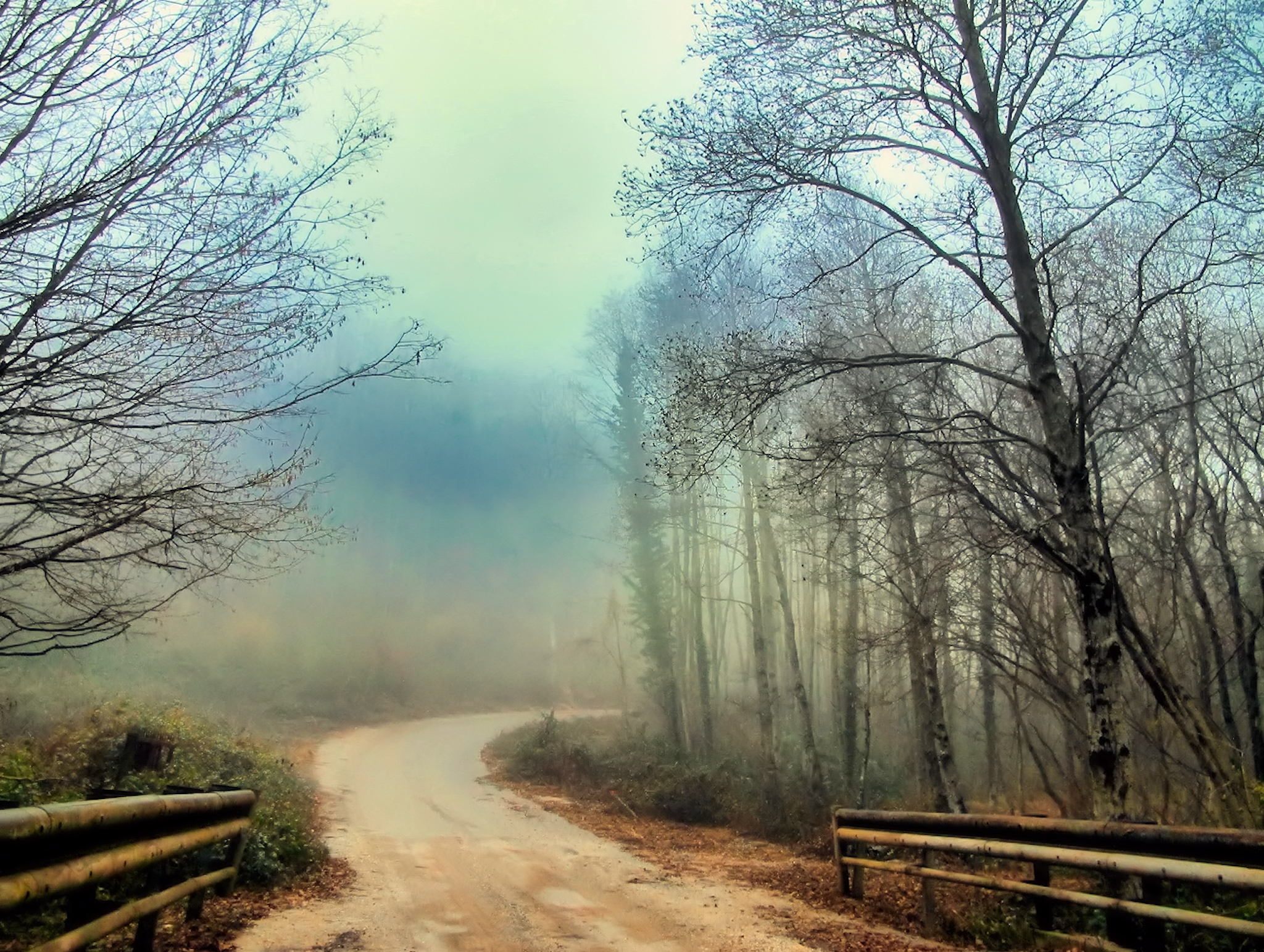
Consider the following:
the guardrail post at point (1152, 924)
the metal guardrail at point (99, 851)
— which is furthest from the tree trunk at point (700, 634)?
the metal guardrail at point (99, 851)

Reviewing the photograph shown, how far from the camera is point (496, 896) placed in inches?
310

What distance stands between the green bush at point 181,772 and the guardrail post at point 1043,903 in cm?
598

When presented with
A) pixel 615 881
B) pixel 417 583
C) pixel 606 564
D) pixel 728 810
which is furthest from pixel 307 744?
pixel 417 583

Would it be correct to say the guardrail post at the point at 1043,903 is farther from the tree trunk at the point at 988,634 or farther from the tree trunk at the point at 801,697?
the tree trunk at the point at 801,697

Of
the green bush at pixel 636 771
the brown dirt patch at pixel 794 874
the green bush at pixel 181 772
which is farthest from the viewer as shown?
the green bush at pixel 636 771

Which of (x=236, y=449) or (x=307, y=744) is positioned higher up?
(x=236, y=449)

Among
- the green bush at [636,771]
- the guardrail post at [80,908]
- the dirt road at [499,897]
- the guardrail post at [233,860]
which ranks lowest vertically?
the green bush at [636,771]

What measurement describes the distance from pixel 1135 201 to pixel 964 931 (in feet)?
23.1

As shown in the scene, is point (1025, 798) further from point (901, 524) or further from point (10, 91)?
point (10, 91)

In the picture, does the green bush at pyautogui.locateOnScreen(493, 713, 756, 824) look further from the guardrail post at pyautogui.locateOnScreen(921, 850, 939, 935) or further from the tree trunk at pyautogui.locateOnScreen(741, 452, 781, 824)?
the guardrail post at pyautogui.locateOnScreen(921, 850, 939, 935)

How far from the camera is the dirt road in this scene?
619 cm

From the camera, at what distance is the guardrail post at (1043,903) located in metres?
5.75

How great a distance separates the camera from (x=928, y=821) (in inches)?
266

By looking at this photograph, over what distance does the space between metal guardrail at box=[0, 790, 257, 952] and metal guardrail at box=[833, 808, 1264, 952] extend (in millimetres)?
5052
